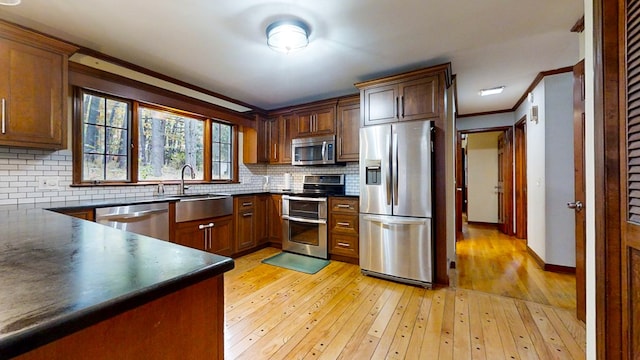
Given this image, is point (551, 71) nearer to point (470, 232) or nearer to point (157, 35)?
point (470, 232)

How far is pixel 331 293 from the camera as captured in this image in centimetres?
260

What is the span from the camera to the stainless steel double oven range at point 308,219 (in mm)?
3607

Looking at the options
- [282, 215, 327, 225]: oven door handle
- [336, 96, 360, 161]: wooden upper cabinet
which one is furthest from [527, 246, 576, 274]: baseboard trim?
[282, 215, 327, 225]: oven door handle

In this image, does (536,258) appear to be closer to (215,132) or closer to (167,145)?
(215,132)

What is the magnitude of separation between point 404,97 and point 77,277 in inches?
117

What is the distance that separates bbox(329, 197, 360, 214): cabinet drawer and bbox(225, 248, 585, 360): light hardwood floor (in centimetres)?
91

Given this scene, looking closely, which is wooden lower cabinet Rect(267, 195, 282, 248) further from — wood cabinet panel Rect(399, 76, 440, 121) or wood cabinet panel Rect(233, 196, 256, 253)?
wood cabinet panel Rect(399, 76, 440, 121)

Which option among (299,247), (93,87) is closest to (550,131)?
(299,247)

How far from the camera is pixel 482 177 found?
6320 mm

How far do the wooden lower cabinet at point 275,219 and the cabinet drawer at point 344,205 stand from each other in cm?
98

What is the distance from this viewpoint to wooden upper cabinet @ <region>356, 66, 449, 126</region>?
2.76m


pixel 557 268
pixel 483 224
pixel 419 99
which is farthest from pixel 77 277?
pixel 483 224

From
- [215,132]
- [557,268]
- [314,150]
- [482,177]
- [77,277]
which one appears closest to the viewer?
[77,277]

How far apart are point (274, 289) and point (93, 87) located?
8.64ft
